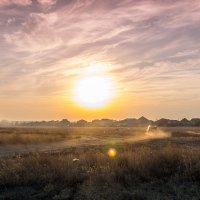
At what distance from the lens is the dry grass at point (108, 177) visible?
12.3 m

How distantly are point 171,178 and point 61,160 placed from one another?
14.6 ft

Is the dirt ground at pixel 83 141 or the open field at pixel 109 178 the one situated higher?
the dirt ground at pixel 83 141

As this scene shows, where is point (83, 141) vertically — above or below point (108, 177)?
above

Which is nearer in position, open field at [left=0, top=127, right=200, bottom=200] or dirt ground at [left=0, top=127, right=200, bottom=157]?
open field at [left=0, top=127, right=200, bottom=200]

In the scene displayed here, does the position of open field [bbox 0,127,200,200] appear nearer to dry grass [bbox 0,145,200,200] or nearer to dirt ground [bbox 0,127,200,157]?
dry grass [bbox 0,145,200,200]

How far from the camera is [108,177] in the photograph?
13289 mm

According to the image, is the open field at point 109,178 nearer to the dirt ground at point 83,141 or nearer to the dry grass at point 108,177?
the dry grass at point 108,177

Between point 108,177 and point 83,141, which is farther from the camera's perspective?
point 83,141

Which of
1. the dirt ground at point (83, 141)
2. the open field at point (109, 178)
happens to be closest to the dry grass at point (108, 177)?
the open field at point (109, 178)

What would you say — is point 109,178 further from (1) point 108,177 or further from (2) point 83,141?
(2) point 83,141

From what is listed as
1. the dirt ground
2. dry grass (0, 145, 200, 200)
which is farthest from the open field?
the dirt ground

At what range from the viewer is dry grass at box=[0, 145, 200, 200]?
40.3 ft

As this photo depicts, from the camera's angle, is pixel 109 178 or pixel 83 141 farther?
pixel 83 141

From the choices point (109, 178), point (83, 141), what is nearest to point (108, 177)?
point (109, 178)
